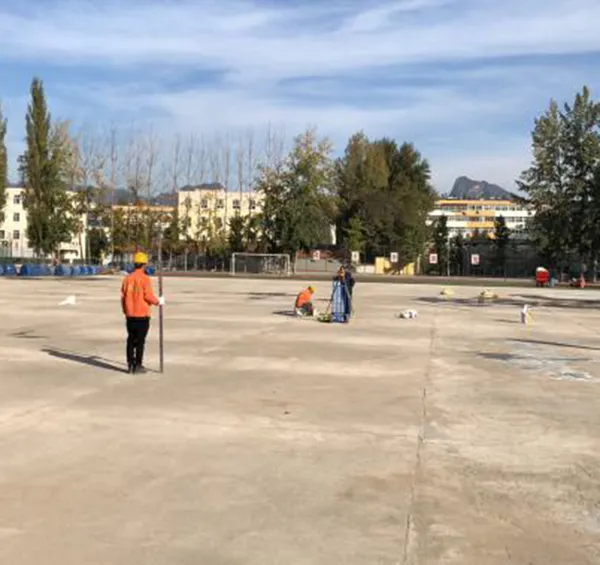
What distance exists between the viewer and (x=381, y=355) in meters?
13.7

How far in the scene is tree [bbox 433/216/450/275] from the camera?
97.3 meters

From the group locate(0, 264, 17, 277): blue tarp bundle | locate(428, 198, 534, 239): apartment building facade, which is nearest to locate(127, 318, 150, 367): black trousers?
locate(0, 264, 17, 277): blue tarp bundle

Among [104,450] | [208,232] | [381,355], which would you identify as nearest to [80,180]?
[208,232]

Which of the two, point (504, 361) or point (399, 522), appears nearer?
point (399, 522)

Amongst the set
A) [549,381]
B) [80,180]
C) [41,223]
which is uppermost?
[80,180]

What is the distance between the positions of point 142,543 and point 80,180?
88.7 meters

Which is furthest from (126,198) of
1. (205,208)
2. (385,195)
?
(385,195)

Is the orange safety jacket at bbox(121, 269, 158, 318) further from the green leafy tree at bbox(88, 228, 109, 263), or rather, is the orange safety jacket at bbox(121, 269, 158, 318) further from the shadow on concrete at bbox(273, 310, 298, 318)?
the green leafy tree at bbox(88, 228, 109, 263)

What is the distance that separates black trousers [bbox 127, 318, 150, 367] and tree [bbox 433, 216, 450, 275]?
286 ft

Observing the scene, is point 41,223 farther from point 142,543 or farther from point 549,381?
point 142,543

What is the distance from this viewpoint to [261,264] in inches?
3137

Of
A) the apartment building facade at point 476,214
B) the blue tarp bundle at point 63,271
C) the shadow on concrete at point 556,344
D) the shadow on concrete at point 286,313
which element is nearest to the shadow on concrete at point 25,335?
the shadow on concrete at point 286,313

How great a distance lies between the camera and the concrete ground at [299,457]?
467 cm

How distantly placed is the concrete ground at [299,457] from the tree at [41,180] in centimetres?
6008
